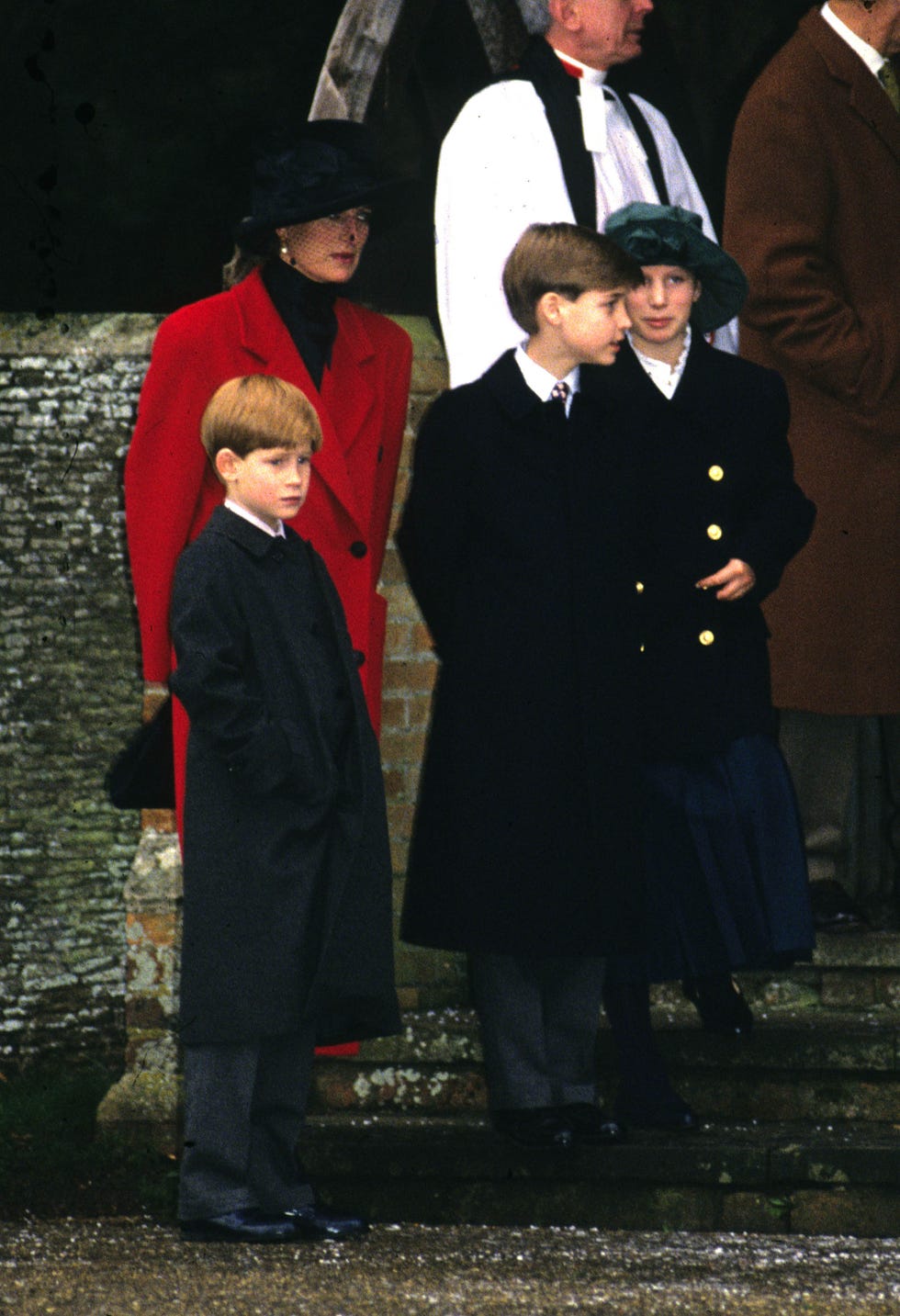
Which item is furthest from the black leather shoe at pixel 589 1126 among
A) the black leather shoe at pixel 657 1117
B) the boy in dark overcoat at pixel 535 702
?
the black leather shoe at pixel 657 1117

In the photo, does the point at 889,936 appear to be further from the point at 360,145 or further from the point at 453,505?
the point at 360,145

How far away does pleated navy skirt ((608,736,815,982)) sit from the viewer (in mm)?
5266

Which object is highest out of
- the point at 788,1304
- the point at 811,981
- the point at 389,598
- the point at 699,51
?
the point at 699,51

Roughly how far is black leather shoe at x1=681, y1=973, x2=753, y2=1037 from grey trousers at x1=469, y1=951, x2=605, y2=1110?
0.42 metres

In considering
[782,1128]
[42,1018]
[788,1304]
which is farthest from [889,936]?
[42,1018]

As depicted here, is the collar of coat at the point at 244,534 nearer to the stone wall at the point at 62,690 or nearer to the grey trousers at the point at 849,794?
the grey trousers at the point at 849,794

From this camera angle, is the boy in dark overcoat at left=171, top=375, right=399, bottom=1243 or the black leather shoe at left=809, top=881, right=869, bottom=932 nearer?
the boy in dark overcoat at left=171, top=375, right=399, bottom=1243

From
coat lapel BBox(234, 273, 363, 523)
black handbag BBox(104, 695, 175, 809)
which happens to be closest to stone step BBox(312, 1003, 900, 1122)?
black handbag BBox(104, 695, 175, 809)

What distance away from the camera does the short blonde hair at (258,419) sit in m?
4.85

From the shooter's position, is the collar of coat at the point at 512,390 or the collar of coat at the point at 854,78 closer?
the collar of coat at the point at 512,390

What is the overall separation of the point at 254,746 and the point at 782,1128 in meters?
1.56

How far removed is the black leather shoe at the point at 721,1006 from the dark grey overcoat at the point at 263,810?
3.14 ft

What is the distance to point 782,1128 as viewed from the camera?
5371 mm

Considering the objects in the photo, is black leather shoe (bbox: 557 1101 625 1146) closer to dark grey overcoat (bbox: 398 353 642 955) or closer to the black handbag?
dark grey overcoat (bbox: 398 353 642 955)
